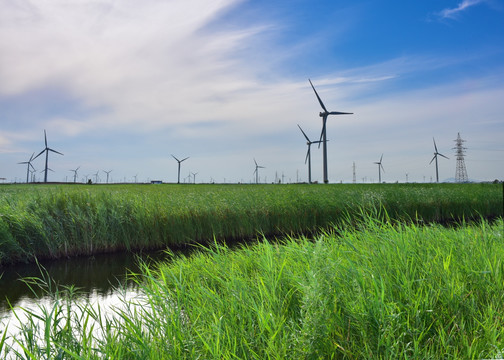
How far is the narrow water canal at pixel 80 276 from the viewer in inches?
290

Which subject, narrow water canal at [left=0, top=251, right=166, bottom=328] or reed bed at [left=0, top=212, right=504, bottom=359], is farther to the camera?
narrow water canal at [left=0, top=251, right=166, bottom=328]

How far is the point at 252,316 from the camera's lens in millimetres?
3590

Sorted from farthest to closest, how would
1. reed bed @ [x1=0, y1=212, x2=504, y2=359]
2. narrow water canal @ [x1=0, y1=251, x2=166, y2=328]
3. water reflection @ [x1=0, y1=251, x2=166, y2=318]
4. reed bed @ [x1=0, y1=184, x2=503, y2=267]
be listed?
reed bed @ [x1=0, y1=184, x2=503, y2=267]
water reflection @ [x1=0, y1=251, x2=166, y2=318]
narrow water canal @ [x1=0, y1=251, x2=166, y2=328]
reed bed @ [x1=0, y1=212, x2=504, y2=359]

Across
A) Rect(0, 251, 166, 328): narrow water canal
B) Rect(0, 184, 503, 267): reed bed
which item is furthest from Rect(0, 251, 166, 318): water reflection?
Rect(0, 184, 503, 267): reed bed

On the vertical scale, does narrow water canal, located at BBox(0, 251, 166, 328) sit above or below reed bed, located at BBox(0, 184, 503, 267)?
below

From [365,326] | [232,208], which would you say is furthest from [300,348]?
[232,208]

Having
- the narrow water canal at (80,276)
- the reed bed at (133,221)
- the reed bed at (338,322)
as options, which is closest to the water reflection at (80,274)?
the narrow water canal at (80,276)

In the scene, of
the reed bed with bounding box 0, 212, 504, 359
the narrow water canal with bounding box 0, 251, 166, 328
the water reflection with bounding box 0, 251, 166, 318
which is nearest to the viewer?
the reed bed with bounding box 0, 212, 504, 359

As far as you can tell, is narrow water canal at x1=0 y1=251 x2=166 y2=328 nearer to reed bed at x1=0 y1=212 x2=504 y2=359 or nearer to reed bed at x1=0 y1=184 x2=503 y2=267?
reed bed at x1=0 y1=184 x2=503 y2=267

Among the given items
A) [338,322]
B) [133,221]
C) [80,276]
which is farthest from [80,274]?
[338,322]

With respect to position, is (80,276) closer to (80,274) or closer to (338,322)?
(80,274)

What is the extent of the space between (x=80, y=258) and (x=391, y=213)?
14372mm

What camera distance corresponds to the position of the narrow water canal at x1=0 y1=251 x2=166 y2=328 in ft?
24.1

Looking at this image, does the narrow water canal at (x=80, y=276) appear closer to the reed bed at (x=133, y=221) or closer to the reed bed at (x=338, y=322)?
the reed bed at (x=133, y=221)
